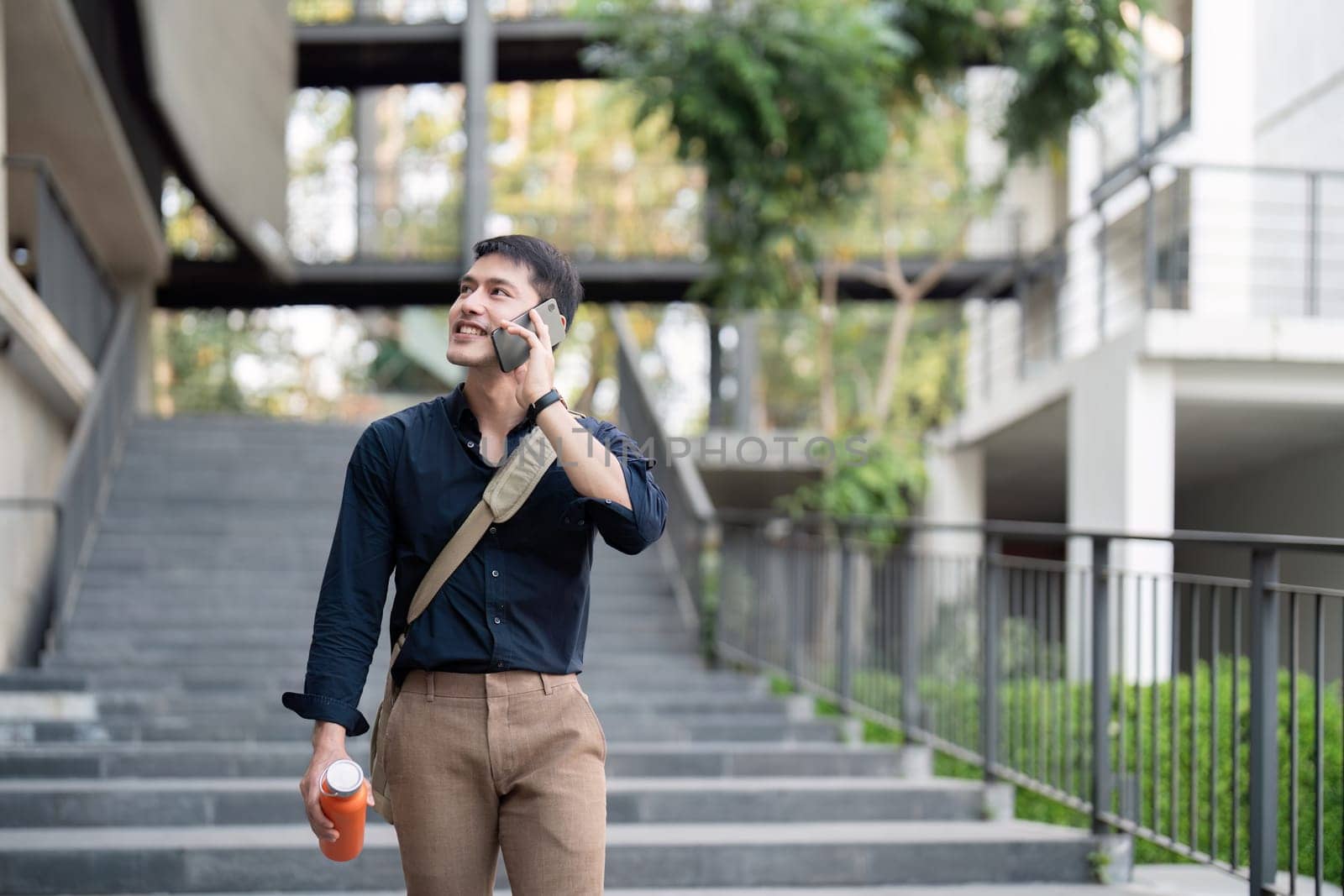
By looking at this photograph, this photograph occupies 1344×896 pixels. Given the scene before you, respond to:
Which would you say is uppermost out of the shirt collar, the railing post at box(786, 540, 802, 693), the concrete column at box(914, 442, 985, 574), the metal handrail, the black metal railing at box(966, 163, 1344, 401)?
the black metal railing at box(966, 163, 1344, 401)

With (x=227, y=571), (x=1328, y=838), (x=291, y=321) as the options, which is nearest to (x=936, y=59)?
(x=227, y=571)

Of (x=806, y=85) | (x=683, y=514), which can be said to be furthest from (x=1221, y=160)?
(x=683, y=514)

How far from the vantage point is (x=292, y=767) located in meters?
6.49

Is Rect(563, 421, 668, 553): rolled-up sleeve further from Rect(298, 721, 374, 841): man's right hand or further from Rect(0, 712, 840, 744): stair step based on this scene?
Rect(0, 712, 840, 744): stair step

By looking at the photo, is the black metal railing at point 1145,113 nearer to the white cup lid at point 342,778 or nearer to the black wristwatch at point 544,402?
the black wristwatch at point 544,402

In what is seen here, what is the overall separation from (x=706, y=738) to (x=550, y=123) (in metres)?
24.7

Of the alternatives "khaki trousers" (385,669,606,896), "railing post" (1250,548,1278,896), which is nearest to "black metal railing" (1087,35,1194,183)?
"railing post" (1250,548,1278,896)

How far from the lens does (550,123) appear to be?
101ft

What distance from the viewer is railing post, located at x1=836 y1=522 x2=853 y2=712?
314 inches

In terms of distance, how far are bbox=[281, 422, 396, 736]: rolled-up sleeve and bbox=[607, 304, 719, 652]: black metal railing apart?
6.00 metres

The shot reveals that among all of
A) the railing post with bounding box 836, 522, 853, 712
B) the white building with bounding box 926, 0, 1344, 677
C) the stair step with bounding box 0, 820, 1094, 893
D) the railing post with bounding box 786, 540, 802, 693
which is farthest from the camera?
the white building with bounding box 926, 0, 1344, 677

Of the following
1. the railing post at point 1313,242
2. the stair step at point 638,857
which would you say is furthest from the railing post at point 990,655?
the railing post at point 1313,242

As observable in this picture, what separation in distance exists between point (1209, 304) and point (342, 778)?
11925 mm

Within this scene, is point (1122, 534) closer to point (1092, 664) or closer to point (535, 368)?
point (1092, 664)
